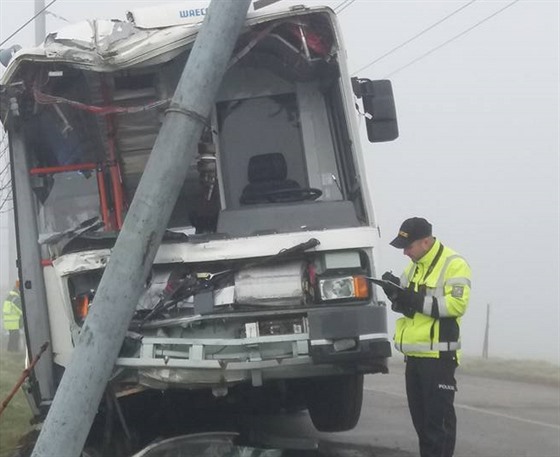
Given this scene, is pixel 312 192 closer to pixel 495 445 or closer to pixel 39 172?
pixel 39 172

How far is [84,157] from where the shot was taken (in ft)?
22.2

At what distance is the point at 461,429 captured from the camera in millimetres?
8453

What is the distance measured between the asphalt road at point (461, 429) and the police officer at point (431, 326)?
3.96ft

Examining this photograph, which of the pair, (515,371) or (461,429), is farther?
(515,371)

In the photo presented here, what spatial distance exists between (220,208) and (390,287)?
140cm

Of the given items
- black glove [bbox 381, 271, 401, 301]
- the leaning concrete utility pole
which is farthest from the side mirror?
the leaning concrete utility pole

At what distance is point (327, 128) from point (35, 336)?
7.95 ft

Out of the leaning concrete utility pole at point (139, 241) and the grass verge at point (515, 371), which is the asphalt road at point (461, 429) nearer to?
the leaning concrete utility pole at point (139, 241)

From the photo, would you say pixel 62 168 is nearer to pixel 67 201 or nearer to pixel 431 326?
pixel 67 201

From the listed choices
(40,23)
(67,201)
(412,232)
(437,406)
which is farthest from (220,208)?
(40,23)

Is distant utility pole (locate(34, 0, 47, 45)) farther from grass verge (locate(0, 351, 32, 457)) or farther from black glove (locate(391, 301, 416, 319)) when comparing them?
black glove (locate(391, 301, 416, 319))

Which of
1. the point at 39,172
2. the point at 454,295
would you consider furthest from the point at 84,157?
the point at 454,295

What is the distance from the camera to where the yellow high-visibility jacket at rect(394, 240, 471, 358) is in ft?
19.1

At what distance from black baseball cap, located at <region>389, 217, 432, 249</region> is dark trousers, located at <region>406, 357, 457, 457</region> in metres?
0.74
